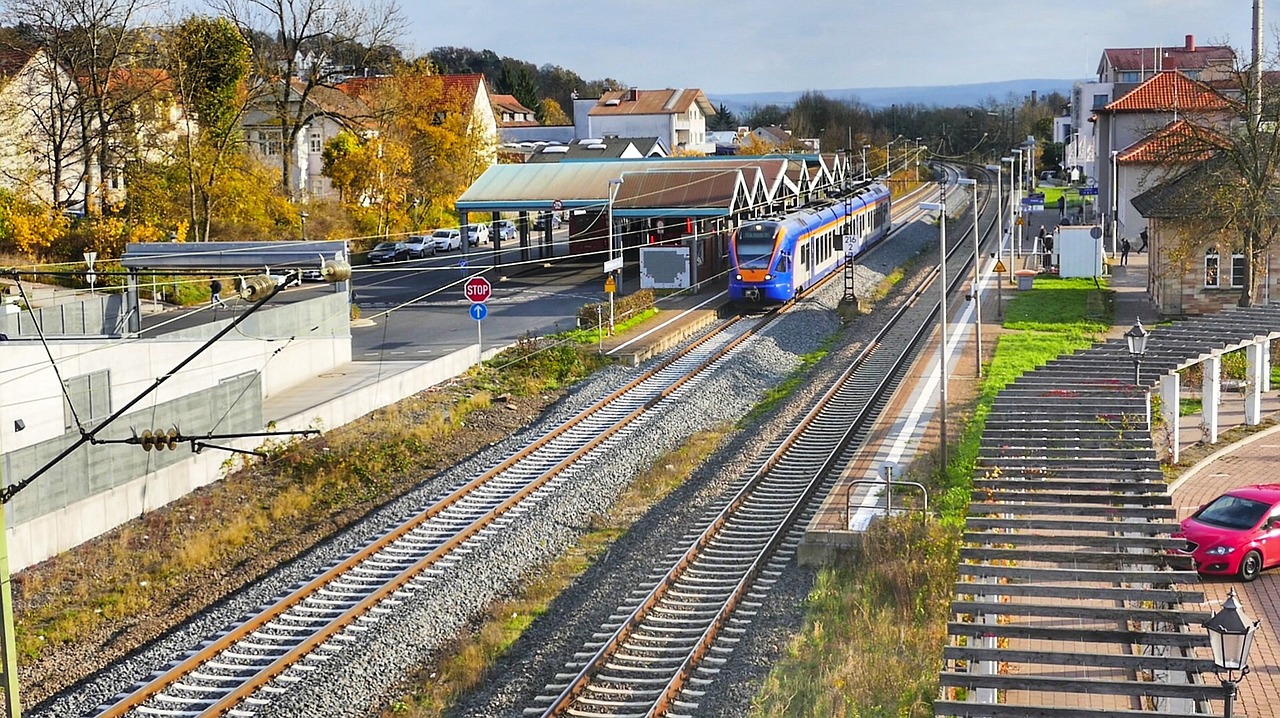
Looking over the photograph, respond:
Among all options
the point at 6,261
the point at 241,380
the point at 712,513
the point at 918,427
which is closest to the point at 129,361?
the point at 241,380

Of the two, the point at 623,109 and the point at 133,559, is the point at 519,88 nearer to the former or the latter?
the point at 623,109

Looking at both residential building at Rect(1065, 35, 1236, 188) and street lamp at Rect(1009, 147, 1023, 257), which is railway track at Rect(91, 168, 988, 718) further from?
residential building at Rect(1065, 35, 1236, 188)

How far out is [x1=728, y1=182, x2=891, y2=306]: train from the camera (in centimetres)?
3647

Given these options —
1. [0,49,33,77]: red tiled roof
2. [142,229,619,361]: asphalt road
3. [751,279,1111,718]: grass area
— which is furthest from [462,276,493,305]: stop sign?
[0,49,33,77]: red tiled roof

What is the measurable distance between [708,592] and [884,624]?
266 cm

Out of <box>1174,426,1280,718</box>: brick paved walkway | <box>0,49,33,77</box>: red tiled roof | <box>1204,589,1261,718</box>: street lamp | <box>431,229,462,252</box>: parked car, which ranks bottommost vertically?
<box>1174,426,1280,718</box>: brick paved walkway

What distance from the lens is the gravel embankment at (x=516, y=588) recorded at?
41.5 ft

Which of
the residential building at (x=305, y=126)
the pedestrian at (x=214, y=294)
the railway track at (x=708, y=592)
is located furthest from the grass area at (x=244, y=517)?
the residential building at (x=305, y=126)

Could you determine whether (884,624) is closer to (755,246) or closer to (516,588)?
(516,588)

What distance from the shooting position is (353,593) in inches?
607

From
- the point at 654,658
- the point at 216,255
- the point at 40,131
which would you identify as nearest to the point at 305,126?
the point at 40,131

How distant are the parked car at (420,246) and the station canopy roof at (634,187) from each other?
5187 millimetres

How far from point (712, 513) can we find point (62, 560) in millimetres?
8642

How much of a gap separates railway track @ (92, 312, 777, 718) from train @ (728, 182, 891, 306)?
1278 cm
